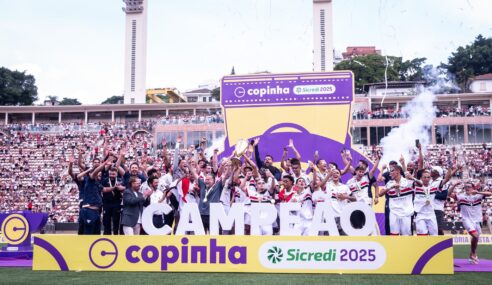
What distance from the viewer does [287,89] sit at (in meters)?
17.6

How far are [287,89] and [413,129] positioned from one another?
31575mm

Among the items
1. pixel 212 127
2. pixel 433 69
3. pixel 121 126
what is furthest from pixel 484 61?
pixel 121 126

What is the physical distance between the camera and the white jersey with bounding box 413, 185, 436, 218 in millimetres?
11289

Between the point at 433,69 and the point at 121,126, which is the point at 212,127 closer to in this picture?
the point at 121,126

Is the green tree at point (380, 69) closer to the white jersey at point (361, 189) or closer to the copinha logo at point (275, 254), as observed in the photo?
the white jersey at point (361, 189)

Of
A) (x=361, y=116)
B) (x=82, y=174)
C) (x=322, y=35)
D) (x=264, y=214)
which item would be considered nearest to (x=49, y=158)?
(x=361, y=116)

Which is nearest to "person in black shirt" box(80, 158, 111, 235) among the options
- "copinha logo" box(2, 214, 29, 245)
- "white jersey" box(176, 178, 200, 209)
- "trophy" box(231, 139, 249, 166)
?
"white jersey" box(176, 178, 200, 209)

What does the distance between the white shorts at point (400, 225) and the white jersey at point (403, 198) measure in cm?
8

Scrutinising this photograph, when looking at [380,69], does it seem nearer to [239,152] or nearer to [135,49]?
[135,49]

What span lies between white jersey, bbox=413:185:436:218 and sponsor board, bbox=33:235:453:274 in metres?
1.68

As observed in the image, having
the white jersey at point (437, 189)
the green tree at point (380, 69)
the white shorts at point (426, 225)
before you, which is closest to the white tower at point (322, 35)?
the green tree at point (380, 69)

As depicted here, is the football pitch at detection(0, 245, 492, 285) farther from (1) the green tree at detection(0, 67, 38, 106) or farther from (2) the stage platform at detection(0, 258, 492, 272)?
(1) the green tree at detection(0, 67, 38, 106)

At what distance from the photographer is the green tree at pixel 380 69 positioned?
64.2m

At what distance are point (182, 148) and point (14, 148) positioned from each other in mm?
14321
